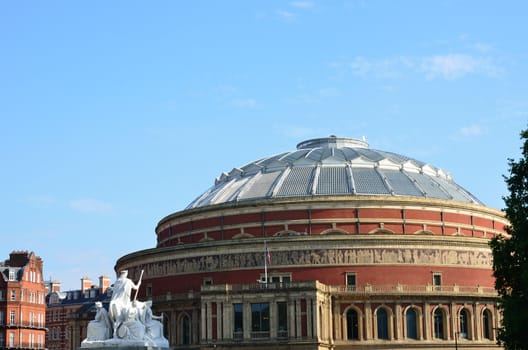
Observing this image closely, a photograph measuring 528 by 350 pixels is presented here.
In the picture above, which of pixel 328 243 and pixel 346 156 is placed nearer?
pixel 328 243

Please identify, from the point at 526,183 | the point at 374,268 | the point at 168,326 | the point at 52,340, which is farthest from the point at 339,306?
the point at 52,340

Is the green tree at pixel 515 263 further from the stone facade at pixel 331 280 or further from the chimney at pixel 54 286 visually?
the chimney at pixel 54 286

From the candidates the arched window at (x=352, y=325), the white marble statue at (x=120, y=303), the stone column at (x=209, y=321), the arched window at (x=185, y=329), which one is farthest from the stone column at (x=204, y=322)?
the white marble statue at (x=120, y=303)

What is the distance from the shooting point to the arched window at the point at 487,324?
248ft

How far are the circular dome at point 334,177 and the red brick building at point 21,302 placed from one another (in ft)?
85.2

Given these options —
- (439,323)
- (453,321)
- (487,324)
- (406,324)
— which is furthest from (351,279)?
(487,324)

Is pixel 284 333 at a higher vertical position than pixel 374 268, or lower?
lower

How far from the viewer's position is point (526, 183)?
43.7 meters

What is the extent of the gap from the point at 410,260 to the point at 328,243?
22.5 ft

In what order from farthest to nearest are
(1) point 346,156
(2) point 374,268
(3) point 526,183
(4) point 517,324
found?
(1) point 346,156
(2) point 374,268
(3) point 526,183
(4) point 517,324

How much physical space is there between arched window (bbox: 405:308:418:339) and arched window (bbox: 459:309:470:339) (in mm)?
4057

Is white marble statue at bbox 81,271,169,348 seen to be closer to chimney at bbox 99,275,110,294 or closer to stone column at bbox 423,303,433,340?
stone column at bbox 423,303,433,340

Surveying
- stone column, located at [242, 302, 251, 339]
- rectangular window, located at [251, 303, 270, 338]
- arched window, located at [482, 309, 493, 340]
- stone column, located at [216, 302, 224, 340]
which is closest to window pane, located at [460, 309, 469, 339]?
arched window, located at [482, 309, 493, 340]

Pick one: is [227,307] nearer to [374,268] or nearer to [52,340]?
[374,268]
